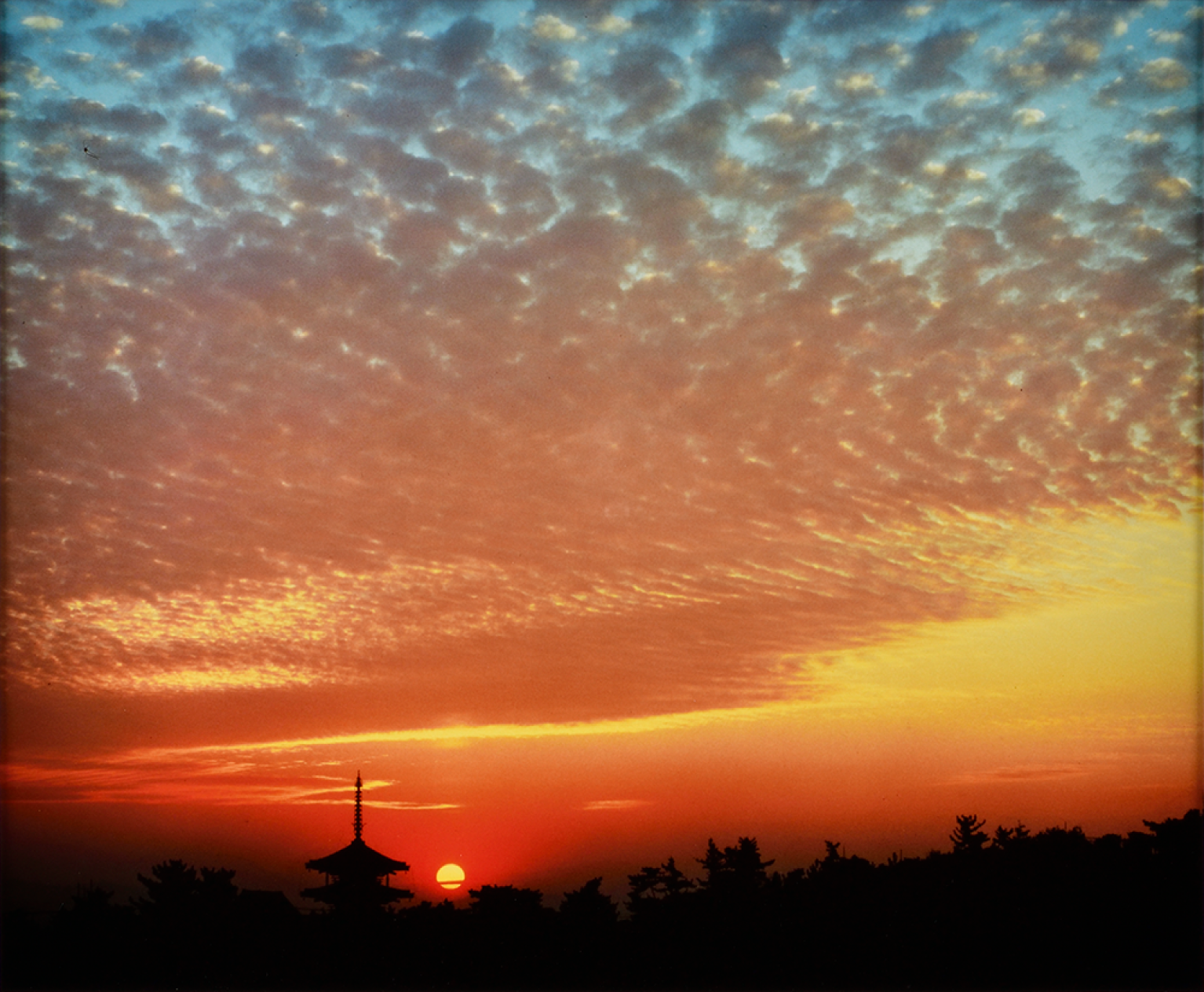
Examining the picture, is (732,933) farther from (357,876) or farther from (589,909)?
(357,876)

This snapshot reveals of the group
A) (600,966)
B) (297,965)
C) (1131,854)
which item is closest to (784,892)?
(600,966)

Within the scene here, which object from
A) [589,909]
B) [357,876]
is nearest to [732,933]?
[589,909]

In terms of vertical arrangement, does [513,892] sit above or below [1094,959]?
above

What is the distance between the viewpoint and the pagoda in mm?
36219

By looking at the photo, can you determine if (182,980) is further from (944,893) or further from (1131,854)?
(1131,854)

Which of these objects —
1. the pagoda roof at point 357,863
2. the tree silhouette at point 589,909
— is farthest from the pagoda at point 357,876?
the tree silhouette at point 589,909

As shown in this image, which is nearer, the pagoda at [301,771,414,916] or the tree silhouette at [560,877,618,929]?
the tree silhouette at [560,877,618,929]

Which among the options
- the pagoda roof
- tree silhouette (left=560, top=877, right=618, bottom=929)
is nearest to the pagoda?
the pagoda roof

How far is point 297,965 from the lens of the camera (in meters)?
26.1

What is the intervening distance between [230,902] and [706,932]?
1547cm

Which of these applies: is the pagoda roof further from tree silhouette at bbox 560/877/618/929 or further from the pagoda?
tree silhouette at bbox 560/877/618/929

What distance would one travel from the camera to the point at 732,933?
31.5 meters

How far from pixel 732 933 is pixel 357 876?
577 inches

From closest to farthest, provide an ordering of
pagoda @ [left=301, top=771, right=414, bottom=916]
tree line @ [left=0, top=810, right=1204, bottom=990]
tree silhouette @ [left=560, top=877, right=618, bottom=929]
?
tree line @ [left=0, top=810, right=1204, bottom=990] < tree silhouette @ [left=560, top=877, right=618, bottom=929] < pagoda @ [left=301, top=771, right=414, bottom=916]
